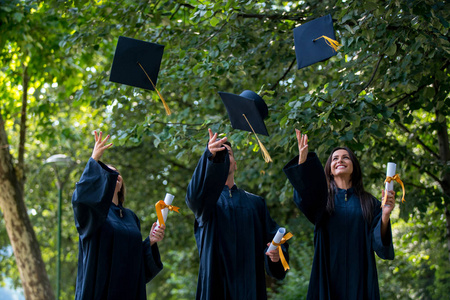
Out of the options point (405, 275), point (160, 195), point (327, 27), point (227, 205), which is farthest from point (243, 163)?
point (160, 195)

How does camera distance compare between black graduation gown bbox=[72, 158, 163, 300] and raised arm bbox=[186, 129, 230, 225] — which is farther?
black graduation gown bbox=[72, 158, 163, 300]

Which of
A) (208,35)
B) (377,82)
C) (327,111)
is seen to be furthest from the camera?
(208,35)

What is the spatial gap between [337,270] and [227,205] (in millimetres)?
854

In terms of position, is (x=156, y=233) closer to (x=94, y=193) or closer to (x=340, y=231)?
(x=94, y=193)

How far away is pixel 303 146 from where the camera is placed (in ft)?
13.2

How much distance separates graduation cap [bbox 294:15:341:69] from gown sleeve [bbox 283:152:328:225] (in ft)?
3.73

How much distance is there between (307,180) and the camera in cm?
409

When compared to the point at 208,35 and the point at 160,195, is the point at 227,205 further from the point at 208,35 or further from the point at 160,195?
the point at 160,195

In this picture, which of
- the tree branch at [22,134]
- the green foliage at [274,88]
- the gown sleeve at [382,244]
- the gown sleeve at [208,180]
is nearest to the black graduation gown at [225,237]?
the gown sleeve at [208,180]

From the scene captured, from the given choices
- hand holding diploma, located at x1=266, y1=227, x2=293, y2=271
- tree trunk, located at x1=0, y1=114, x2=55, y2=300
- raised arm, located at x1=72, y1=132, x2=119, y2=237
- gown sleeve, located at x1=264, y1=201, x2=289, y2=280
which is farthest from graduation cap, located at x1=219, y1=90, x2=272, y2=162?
tree trunk, located at x1=0, y1=114, x2=55, y2=300

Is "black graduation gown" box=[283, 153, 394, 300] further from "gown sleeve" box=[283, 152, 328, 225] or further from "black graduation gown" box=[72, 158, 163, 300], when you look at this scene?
"black graduation gown" box=[72, 158, 163, 300]

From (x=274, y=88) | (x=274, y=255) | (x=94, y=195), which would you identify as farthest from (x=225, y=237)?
(x=274, y=88)

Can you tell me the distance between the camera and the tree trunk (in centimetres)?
991

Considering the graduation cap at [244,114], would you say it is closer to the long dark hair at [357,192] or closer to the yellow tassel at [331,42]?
the long dark hair at [357,192]
